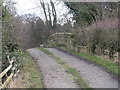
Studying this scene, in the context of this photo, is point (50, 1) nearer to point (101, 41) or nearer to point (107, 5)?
point (107, 5)

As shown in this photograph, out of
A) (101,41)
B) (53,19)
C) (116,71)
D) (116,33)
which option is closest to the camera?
(116,71)

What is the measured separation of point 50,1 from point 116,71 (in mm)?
22323

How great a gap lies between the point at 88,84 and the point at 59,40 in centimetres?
1851

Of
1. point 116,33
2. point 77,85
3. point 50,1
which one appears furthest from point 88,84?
point 50,1

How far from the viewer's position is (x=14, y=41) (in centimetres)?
1186

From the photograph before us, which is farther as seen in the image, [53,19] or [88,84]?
[53,19]

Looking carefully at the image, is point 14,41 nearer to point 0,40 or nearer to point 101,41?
point 0,40

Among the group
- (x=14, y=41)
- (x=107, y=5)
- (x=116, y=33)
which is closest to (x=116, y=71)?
(x=116, y=33)

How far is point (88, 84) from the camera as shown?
7023 mm

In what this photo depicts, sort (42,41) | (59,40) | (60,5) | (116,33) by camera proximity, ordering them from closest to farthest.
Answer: (116,33) < (59,40) < (60,5) < (42,41)

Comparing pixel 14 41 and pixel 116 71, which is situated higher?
pixel 14 41

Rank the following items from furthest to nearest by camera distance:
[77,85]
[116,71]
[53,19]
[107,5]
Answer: [53,19], [107,5], [116,71], [77,85]

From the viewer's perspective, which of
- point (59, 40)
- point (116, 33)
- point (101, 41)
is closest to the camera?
point (116, 33)

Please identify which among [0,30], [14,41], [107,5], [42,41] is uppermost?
[107,5]
